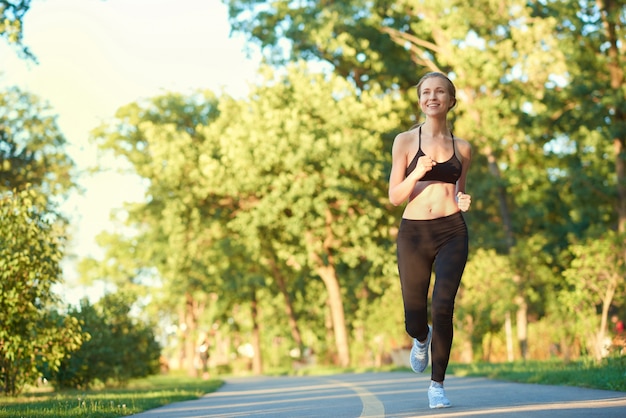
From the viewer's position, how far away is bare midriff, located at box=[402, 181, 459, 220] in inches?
313

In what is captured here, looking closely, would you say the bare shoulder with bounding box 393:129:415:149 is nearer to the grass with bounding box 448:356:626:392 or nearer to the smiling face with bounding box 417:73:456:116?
the smiling face with bounding box 417:73:456:116

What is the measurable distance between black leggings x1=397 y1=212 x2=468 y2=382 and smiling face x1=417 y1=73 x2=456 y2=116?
0.81 meters

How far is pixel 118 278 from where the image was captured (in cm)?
5666

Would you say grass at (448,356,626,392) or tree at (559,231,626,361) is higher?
tree at (559,231,626,361)

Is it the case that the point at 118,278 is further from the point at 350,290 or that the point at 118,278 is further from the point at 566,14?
the point at 566,14

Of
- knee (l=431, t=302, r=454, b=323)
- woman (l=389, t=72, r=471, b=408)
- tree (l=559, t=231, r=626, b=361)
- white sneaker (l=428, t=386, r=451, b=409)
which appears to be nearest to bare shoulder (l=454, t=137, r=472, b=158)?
woman (l=389, t=72, r=471, b=408)

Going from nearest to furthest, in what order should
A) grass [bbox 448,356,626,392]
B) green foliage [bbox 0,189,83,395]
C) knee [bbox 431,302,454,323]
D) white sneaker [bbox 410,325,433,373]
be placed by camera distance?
knee [bbox 431,302,454,323]
white sneaker [bbox 410,325,433,373]
grass [bbox 448,356,626,392]
green foliage [bbox 0,189,83,395]

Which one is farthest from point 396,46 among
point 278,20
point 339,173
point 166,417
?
point 166,417

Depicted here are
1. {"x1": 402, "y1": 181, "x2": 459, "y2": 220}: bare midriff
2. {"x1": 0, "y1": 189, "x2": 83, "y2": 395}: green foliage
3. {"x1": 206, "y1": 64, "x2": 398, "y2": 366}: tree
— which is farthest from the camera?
{"x1": 206, "y1": 64, "x2": 398, "y2": 366}: tree

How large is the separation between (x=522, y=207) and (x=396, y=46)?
8.04 metres

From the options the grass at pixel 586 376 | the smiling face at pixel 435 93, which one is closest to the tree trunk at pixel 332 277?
the grass at pixel 586 376

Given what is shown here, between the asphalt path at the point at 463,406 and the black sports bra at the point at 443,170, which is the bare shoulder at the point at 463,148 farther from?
the asphalt path at the point at 463,406

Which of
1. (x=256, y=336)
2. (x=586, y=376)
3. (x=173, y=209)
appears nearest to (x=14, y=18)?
(x=586, y=376)

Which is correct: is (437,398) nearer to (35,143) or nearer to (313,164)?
(313,164)
